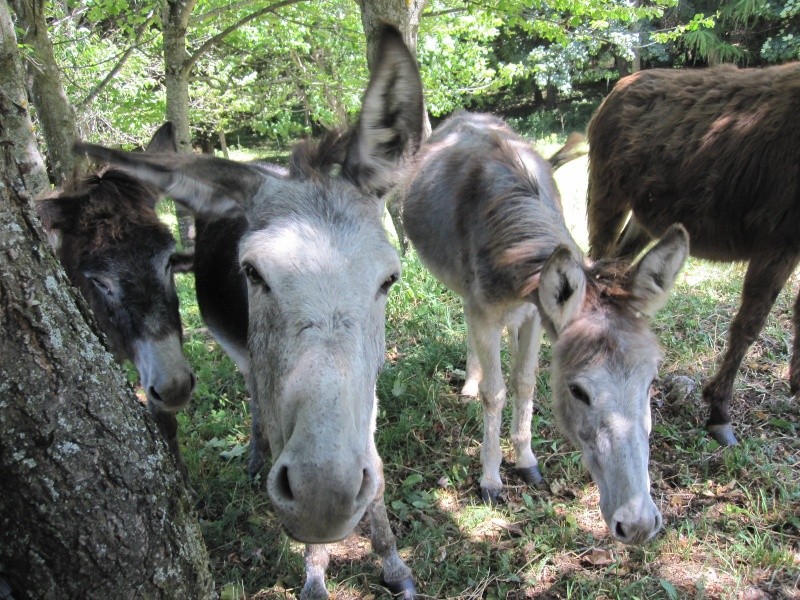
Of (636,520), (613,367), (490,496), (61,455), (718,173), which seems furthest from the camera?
(718,173)

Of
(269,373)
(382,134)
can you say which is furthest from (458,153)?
(269,373)

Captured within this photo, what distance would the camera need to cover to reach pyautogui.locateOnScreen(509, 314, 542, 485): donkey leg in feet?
13.1

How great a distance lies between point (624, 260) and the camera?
3.13 meters

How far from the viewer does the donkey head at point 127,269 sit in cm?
324

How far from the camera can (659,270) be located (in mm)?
2816

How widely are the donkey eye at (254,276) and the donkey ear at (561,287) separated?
1.42 meters

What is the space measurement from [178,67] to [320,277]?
6.39 m

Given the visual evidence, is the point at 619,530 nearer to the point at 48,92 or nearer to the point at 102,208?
the point at 102,208

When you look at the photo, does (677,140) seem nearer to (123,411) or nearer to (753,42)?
(123,411)

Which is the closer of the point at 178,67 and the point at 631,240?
the point at 631,240

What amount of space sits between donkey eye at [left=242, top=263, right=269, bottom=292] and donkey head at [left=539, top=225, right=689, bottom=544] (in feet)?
4.68

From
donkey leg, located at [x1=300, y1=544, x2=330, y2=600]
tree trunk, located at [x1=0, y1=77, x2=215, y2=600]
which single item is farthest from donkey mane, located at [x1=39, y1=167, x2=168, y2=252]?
donkey leg, located at [x1=300, y1=544, x2=330, y2=600]

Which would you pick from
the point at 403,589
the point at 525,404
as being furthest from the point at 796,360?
the point at 403,589

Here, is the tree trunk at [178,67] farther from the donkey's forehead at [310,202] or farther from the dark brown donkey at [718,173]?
the dark brown donkey at [718,173]
